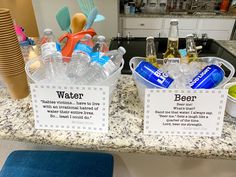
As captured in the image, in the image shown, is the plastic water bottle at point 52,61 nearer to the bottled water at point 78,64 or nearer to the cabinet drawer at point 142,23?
the bottled water at point 78,64

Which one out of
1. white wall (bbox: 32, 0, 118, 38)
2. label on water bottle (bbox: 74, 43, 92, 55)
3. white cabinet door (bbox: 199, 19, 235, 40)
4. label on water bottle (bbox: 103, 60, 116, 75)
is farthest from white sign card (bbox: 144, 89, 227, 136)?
white cabinet door (bbox: 199, 19, 235, 40)

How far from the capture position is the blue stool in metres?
0.78

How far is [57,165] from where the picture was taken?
81 cm

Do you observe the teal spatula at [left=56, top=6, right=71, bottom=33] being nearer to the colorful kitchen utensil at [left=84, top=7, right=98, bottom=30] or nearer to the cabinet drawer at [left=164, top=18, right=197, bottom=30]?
the colorful kitchen utensil at [left=84, top=7, right=98, bottom=30]

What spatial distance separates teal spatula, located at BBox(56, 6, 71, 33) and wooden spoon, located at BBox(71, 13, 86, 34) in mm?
24

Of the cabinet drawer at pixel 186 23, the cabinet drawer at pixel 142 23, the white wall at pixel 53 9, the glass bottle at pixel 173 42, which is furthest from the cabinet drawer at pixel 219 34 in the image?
the glass bottle at pixel 173 42

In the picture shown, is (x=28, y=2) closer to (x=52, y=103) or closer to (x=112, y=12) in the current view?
(x=112, y=12)

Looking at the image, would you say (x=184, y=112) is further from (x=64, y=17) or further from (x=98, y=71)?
(x=64, y=17)

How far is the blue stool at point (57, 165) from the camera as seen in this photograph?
0.78 metres

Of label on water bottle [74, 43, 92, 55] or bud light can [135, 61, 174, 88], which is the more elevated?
label on water bottle [74, 43, 92, 55]

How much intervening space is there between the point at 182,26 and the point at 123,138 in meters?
2.74

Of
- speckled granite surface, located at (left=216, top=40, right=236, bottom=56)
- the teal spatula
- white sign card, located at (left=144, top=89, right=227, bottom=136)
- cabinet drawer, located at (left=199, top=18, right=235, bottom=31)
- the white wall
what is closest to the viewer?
white sign card, located at (left=144, top=89, right=227, bottom=136)

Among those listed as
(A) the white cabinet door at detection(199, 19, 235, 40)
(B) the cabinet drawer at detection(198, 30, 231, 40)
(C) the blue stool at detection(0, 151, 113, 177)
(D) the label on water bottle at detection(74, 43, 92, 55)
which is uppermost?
(D) the label on water bottle at detection(74, 43, 92, 55)

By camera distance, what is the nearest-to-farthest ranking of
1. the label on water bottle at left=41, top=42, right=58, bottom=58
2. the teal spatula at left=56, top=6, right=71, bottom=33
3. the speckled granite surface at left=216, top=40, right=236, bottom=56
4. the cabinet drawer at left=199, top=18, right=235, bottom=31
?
the label on water bottle at left=41, top=42, right=58, bottom=58 < the teal spatula at left=56, top=6, right=71, bottom=33 < the speckled granite surface at left=216, top=40, right=236, bottom=56 < the cabinet drawer at left=199, top=18, right=235, bottom=31
